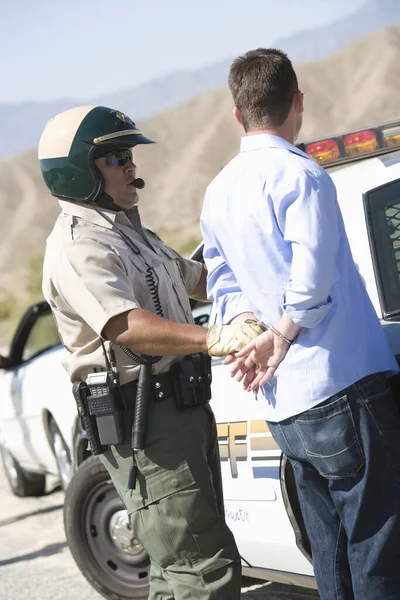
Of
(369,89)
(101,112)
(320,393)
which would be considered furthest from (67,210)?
(369,89)

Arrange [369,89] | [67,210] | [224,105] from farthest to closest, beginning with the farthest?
[224,105], [369,89], [67,210]

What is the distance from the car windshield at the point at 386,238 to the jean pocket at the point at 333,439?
0.82 m

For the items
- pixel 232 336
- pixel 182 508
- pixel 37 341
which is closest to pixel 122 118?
pixel 232 336

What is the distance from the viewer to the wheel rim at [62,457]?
6.20 metres

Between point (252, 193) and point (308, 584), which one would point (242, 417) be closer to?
point (308, 584)

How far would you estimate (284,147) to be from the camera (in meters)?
2.75

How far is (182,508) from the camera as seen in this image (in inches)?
130

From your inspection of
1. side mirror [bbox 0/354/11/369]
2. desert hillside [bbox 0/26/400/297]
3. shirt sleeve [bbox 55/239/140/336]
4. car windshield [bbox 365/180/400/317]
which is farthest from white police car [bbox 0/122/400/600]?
desert hillside [bbox 0/26/400/297]

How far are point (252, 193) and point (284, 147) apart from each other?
16 cm

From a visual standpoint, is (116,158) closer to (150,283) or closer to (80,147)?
(80,147)

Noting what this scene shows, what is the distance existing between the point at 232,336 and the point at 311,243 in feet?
1.29

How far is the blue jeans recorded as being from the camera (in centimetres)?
268

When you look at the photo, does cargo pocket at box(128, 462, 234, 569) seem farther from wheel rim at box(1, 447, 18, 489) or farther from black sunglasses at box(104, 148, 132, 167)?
wheel rim at box(1, 447, 18, 489)

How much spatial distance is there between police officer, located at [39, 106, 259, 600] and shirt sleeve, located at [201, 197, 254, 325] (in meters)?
0.16
